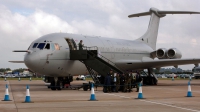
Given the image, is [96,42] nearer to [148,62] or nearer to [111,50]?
[111,50]

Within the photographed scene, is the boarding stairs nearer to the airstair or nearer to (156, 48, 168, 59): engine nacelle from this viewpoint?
(156, 48, 168, 59): engine nacelle

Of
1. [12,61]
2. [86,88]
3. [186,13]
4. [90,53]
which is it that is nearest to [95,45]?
[90,53]

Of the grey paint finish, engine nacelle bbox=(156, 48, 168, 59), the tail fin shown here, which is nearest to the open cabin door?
the grey paint finish

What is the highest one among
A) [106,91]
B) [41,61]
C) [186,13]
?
[186,13]

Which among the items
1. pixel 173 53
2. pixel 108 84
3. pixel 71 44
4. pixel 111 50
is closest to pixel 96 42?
pixel 111 50

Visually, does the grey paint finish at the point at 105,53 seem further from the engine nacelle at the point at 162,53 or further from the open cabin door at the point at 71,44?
the engine nacelle at the point at 162,53

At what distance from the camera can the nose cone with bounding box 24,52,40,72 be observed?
2411 centimetres

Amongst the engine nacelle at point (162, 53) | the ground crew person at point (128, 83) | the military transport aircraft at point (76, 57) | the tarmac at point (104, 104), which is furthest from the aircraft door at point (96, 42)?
the tarmac at point (104, 104)

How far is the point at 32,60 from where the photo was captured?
2409 centimetres

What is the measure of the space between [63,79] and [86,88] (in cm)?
316

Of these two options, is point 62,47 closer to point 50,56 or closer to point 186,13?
point 50,56

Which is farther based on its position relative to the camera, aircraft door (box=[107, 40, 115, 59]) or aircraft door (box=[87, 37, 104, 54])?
aircraft door (box=[107, 40, 115, 59])

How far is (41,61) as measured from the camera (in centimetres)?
2444

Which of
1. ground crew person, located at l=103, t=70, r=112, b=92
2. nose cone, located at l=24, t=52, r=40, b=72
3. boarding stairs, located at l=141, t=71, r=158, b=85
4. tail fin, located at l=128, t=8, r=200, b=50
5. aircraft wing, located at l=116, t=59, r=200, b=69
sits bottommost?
ground crew person, located at l=103, t=70, r=112, b=92
